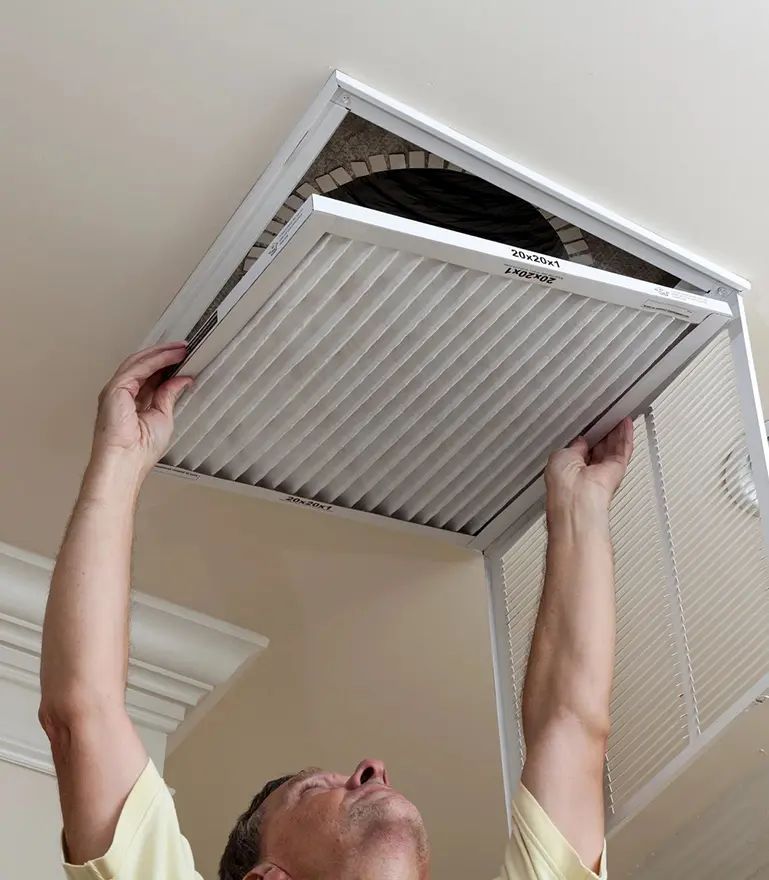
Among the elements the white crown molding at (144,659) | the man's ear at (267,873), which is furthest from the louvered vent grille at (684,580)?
the white crown molding at (144,659)

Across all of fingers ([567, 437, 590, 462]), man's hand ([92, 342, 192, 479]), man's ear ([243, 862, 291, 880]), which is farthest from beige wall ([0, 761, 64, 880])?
fingers ([567, 437, 590, 462])

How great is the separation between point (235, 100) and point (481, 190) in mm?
257

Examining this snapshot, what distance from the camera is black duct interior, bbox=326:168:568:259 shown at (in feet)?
3.96

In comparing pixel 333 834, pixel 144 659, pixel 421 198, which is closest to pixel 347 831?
pixel 333 834

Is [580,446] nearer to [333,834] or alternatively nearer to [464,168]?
[464,168]

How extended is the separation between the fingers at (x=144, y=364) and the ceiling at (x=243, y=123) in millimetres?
86

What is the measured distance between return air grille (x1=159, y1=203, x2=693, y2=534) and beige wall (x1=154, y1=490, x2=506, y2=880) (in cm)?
24

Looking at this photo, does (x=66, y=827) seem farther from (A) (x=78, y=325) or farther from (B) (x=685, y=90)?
(B) (x=685, y=90)

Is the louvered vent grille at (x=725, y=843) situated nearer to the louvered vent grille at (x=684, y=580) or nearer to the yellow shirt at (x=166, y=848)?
the louvered vent grille at (x=684, y=580)

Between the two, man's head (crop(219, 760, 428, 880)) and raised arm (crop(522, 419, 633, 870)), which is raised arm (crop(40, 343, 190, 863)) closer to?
man's head (crop(219, 760, 428, 880))

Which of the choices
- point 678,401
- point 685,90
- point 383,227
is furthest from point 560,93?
point 678,401

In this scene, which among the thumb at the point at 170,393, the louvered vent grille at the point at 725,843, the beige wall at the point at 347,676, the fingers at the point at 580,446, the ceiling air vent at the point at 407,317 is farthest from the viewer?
the louvered vent grille at the point at 725,843

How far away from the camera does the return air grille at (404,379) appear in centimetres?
118

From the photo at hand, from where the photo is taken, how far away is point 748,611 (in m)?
1.23
